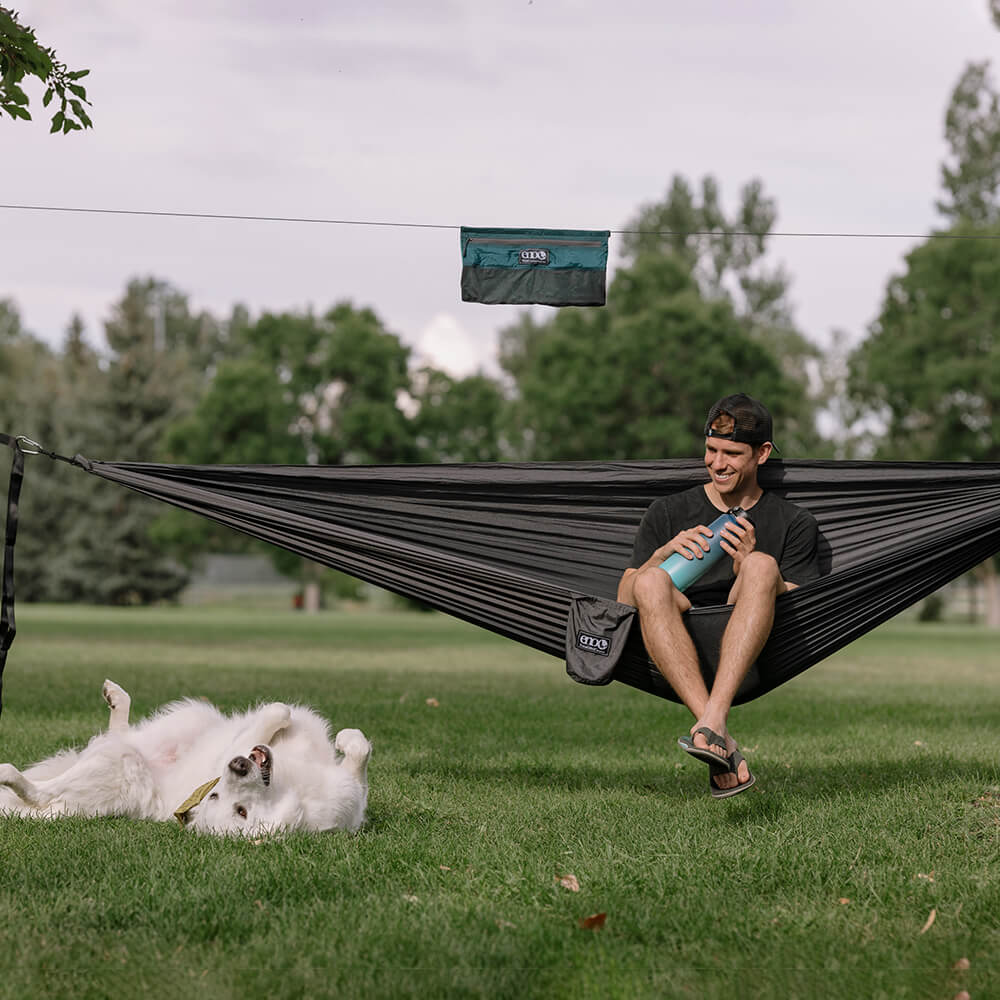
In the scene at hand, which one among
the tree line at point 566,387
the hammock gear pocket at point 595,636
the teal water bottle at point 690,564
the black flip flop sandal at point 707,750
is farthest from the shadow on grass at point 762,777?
the tree line at point 566,387

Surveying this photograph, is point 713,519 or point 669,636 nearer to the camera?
point 669,636

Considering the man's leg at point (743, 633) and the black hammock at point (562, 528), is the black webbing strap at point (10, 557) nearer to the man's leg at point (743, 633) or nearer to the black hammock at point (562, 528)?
the black hammock at point (562, 528)

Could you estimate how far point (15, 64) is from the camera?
15.6 feet

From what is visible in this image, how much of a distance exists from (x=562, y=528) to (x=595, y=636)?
2.50ft

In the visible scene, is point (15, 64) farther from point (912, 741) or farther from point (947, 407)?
point (947, 407)

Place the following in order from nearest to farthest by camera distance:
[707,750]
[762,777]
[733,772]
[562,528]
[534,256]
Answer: [707,750]
[733,772]
[562,528]
[762,777]
[534,256]

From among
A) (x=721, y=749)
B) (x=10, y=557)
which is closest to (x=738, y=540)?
(x=721, y=749)

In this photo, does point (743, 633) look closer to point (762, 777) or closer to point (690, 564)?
point (690, 564)

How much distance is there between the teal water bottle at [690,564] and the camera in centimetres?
389

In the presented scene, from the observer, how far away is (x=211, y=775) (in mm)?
3615

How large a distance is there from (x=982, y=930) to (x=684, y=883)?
0.67 meters

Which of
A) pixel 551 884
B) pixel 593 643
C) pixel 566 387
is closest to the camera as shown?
pixel 551 884

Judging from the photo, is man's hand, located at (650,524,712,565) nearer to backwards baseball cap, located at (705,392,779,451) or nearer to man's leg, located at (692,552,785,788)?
man's leg, located at (692,552,785,788)

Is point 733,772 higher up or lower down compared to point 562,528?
lower down
